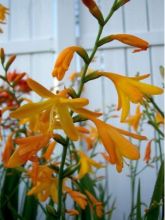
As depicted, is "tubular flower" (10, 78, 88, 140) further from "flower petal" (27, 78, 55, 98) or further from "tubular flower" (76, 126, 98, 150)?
"tubular flower" (76, 126, 98, 150)

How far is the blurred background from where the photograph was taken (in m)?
1.62

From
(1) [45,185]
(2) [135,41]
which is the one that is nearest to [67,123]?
(2) [135,41]

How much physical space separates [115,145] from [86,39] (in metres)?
1.33

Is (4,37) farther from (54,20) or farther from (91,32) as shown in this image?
(91,32)

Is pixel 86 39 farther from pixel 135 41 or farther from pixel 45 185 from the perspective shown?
A: pixel 135 41

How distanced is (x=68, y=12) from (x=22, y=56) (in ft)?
1.12

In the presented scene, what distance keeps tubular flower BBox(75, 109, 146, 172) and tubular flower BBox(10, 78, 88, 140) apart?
0.02m

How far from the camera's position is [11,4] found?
5.91ft

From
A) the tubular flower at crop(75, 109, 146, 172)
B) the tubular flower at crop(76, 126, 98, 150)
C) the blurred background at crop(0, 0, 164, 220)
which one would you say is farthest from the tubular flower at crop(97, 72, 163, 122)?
the blurred background at crop(0, 0, 164, 220)

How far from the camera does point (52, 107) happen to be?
1.34ft

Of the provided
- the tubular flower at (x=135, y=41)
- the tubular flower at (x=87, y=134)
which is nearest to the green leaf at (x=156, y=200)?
the tubular flower at (x=87, y=134)

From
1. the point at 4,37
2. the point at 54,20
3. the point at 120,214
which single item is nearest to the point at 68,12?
the point at 54,20

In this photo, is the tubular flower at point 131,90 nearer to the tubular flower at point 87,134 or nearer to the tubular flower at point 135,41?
the tubular flower at point 135,41

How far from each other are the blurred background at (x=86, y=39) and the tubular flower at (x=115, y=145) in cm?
119
